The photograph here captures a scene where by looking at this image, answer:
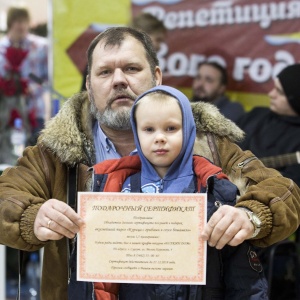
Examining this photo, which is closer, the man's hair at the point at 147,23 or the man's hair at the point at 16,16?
the man's hair at the point at 147,23

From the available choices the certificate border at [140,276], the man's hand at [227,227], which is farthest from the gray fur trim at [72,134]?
the man's hand at [227,227]

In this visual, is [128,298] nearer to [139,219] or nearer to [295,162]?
[139,219]

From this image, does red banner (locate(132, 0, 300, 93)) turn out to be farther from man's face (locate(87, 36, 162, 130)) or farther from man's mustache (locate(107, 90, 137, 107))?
man's mustache (locate(107, 90, 137, 107))

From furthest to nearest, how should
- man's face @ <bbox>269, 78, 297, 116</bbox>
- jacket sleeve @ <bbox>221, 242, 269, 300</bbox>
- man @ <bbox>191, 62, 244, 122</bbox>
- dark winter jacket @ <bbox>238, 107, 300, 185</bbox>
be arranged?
man @ <bbox>191, 62, 244, 122</bbox>, man's face @ <bbox>269, 78, 297, 116</bbox>, dark winter jacket @ <bbox>238, 107, 300, 185</bbox>, jacket sleeve @ <bbox>221, 242, 269, 300</bbox>

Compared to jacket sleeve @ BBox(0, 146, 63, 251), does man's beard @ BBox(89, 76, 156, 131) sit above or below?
above

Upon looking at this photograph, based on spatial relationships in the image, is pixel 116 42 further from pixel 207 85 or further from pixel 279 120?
pixel 207 85

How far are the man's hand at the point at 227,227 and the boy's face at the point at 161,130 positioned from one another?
311 millimetres

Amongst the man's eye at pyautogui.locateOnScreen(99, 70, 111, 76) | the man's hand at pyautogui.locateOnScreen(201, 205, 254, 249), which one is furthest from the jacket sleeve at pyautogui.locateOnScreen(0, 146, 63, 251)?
the man's hand at pyautogui.locateOnScreen(201, 205, 254, 249)

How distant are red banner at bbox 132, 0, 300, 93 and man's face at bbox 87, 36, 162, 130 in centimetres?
321

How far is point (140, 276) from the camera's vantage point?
249cm

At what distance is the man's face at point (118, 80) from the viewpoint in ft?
9.75

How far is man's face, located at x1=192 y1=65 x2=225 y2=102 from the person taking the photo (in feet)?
20.4

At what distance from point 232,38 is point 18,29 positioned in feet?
10.3

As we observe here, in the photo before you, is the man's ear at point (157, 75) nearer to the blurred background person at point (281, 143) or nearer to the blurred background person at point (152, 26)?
the blurred background person at point (281, 143)
